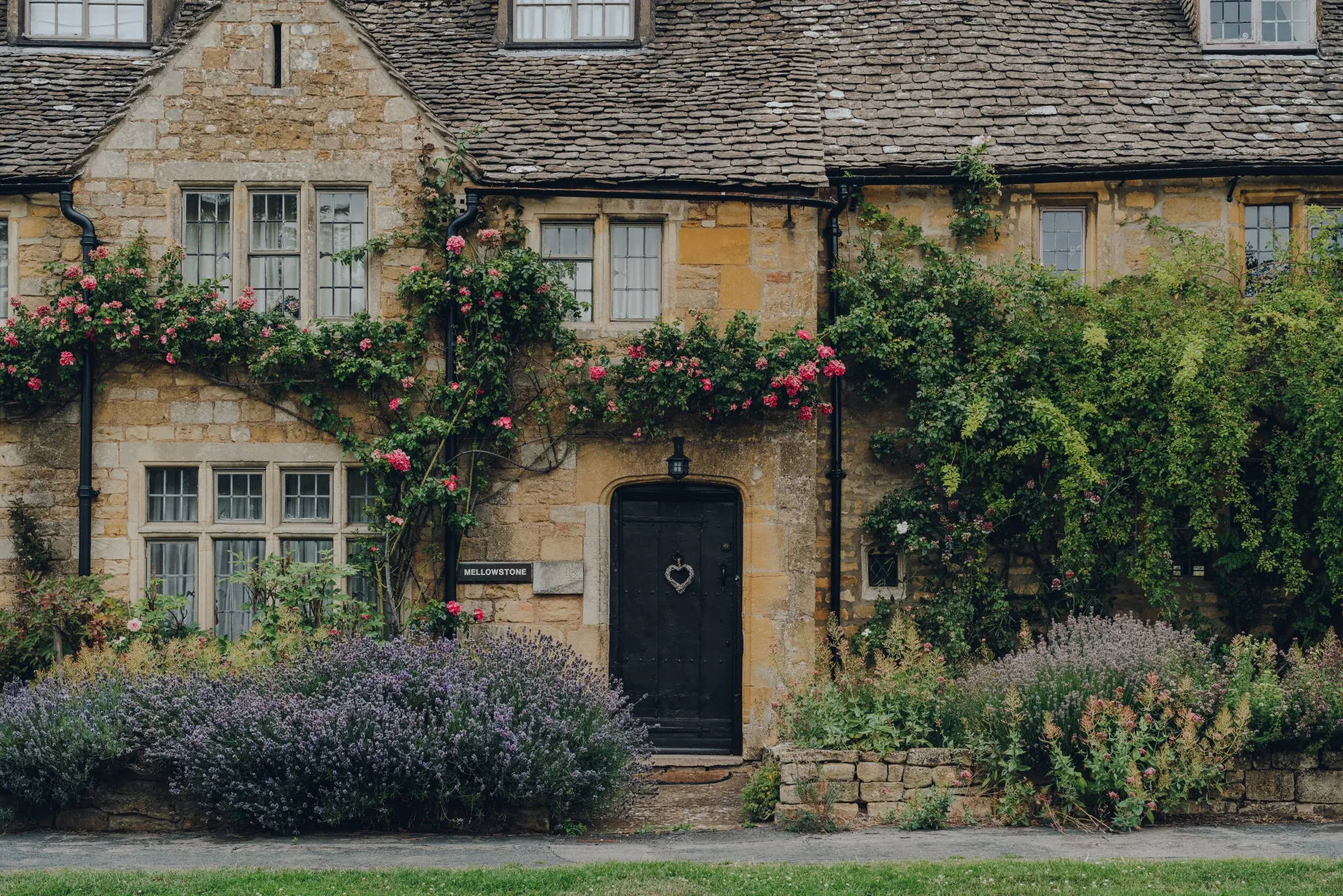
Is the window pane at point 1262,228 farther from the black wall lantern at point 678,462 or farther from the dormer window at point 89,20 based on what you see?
the dormer window at point 89,20

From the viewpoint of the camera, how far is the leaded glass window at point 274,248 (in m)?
13.0

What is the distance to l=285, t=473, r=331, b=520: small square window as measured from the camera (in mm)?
13016

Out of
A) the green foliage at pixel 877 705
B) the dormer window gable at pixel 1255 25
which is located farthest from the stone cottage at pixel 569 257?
the dormer window gable at pixel 1255 25

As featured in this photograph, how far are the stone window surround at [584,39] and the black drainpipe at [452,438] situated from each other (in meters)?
2.84

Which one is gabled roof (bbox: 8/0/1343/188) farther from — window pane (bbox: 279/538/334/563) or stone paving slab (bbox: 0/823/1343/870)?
stone paving slab (bbox: 0/823/1343/870)

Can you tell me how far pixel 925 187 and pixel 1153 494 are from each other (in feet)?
12.7

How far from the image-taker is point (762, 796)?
34.6 ft

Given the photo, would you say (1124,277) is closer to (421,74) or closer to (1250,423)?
(1250,423)

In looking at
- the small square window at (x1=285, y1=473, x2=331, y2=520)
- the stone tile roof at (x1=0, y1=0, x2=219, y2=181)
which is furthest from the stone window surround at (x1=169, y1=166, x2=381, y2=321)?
the small square window at (x1=285, y1=473, x2=331, y2=520)

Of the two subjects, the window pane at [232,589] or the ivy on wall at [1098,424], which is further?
the window pane at [232,589]

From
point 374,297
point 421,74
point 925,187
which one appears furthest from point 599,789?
point 421,74

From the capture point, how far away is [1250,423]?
498 inches

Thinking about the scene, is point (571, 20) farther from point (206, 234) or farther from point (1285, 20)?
point (1285, 20)

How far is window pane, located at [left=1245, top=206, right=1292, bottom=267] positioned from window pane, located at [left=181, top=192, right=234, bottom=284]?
10.4m
